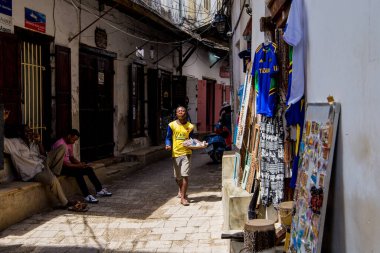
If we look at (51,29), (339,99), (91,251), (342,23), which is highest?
(51,29)

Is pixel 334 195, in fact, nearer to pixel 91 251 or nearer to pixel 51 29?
pixel 91 251

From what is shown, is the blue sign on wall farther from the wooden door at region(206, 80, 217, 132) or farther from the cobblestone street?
the wooden door at region(206, 80, 217, 132)

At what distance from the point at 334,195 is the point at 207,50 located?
1968 cm

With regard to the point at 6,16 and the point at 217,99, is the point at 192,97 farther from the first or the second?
the point at 6,16

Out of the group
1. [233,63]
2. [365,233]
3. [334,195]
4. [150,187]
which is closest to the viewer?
[365,233]

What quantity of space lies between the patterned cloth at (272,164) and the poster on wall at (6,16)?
15.3ft

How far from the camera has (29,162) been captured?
7.60 metres

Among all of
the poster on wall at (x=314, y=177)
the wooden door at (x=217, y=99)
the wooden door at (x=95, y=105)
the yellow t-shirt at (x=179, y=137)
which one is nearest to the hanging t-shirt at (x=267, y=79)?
the poster on wall at (x=314, y=177)

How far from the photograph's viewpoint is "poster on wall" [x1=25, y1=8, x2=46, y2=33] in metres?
8.27

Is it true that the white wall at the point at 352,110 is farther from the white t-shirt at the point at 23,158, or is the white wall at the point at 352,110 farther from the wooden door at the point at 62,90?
the wooden door at the point at 62,90

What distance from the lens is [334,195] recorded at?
10.8ft

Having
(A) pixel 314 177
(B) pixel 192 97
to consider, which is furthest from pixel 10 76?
(B) pixel 192 97

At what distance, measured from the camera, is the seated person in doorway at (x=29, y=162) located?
295 inches

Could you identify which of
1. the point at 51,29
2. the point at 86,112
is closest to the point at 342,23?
the point at 51,29
